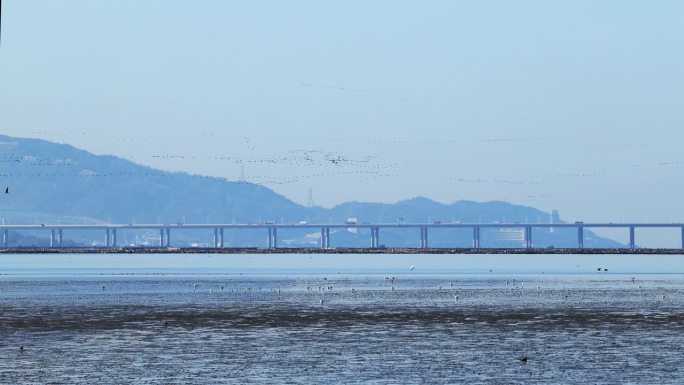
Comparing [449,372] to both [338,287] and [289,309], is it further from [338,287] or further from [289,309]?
[338,287]

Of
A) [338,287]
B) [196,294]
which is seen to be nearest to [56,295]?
[196,294]

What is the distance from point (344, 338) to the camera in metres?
46.4

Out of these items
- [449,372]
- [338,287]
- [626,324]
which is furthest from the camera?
[338,287]

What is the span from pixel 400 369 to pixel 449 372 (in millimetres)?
1349

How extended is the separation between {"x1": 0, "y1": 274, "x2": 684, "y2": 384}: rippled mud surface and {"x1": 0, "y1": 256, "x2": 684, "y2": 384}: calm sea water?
0.17 feet

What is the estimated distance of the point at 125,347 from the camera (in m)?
43.3

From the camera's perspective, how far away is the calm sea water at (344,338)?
35.5 metres

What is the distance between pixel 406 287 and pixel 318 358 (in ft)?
181

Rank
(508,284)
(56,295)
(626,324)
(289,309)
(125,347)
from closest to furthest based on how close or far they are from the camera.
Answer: (125,347), (626,324), (289,309), (56,295), (508,284)

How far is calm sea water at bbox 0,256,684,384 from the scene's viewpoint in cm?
3550

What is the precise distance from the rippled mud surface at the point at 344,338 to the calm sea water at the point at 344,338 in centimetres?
5

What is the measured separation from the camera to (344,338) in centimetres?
4638

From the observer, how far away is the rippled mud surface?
35531mm

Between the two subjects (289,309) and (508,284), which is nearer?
(289,309)
